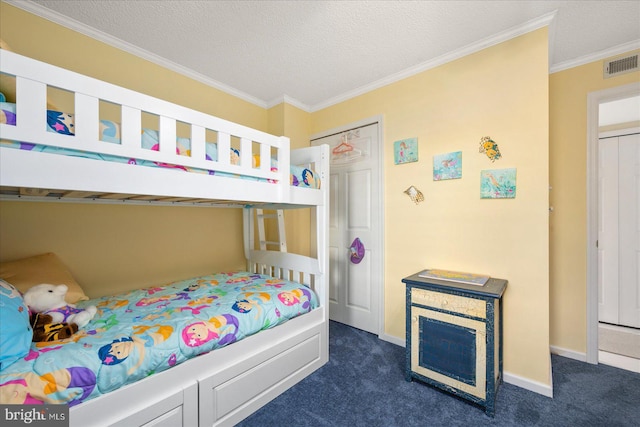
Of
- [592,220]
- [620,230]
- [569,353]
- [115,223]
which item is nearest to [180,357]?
[115,223]

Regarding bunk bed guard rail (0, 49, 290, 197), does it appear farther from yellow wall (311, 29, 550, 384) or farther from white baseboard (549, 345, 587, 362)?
white baseboard (549, 345, 587, 362)

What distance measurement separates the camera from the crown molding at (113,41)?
1.77m

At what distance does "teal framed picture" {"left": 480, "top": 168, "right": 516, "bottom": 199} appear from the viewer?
6.35 ft

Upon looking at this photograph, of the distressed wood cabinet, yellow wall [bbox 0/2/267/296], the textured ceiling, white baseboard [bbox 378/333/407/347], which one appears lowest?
white baseboard [bbox 378/333/407/347]

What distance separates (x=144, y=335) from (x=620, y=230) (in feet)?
15.2

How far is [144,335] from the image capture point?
1.27 m

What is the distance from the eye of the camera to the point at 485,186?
2041 millimetres

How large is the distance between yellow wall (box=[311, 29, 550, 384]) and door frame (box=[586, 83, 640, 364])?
2.41ft

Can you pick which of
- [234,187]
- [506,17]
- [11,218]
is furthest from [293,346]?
[506,17]

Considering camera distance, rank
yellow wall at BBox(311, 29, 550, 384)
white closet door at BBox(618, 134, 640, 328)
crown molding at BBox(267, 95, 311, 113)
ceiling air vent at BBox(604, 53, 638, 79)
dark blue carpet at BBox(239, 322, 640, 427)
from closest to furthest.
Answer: dark blue carpet at BBox(239, 322, 640, 427)
yellow wall at BBox(311, 29, 550, 384)
ceiling air vent at BBox(604, 53, 638, 79)
white closet door at BBox(618, 134, 640, 328)
crown molding at BBox(267, 95, 311, 113)

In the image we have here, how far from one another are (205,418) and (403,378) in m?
1.39

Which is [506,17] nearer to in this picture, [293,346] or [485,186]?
[485,186]

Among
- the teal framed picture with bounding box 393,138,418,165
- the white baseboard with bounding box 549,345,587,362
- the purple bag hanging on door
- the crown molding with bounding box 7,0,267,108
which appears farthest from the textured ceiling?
the white baseboard with bounding box 549,345,587,362

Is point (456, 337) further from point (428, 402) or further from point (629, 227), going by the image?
point (629, 227)
